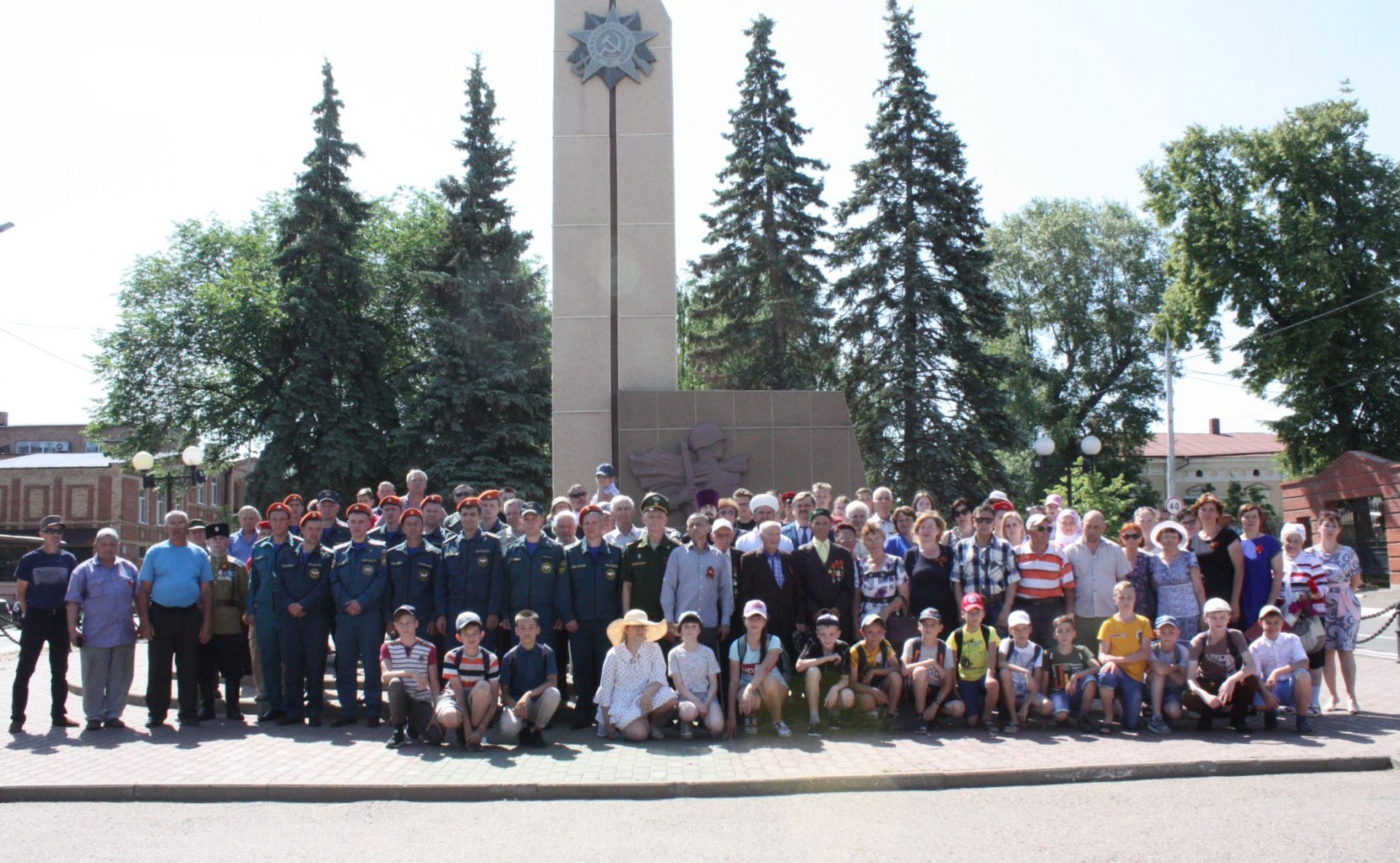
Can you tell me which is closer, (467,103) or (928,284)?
(928,284)

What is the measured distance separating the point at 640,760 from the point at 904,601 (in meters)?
2.64

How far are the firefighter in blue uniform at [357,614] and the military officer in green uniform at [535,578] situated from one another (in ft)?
3.29

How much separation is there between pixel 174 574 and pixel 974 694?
6380 mm

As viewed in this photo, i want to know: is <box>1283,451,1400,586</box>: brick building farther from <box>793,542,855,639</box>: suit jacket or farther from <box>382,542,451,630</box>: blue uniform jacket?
<box>382,542,451,630</box>: blue uniform jacket

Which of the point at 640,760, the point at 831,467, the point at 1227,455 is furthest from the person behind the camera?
the point at 1227,455

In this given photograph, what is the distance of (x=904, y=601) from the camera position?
8.52 m

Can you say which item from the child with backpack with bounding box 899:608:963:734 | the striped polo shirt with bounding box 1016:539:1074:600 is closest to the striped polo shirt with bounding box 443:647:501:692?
the child with backpack with bounding box 899:608:963:734

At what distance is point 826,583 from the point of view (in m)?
8.44

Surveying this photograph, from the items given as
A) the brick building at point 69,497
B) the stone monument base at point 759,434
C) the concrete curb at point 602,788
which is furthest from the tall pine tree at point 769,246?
the brick building at point 69,497

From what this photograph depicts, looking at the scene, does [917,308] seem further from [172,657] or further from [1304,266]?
[172,657]

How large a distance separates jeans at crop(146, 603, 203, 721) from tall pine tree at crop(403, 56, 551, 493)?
14875 mm

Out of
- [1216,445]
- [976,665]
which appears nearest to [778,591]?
[976,665]

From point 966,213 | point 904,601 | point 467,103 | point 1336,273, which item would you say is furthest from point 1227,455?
point 904,601

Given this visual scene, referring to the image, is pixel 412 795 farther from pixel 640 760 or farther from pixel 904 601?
pixel 904 601
